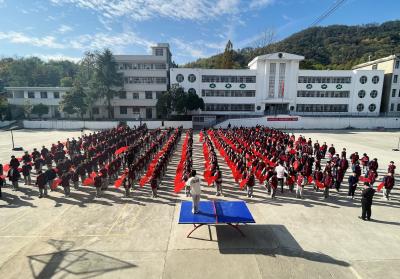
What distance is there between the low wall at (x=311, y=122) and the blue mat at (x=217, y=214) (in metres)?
33.0

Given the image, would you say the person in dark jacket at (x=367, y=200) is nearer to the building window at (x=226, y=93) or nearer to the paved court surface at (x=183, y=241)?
the paved court surface at (x=183, y=241)

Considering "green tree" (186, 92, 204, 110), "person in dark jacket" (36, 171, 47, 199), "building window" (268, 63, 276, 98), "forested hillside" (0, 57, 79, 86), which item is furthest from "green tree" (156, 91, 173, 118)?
"forested hillside" (0, 57, 79, 86)

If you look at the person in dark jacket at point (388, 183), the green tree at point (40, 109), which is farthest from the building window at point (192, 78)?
the person in dark jacket at point (388, 183)

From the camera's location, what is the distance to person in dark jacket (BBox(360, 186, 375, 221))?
8.41 m

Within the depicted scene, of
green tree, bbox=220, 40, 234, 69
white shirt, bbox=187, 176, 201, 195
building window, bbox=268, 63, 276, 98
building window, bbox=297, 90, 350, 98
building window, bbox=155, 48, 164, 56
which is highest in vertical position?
green tree, bbox=220, 40, 234, 69

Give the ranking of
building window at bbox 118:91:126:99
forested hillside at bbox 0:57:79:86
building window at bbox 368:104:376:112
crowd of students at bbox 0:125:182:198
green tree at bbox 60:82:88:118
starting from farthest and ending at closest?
1. forested hillside at bbox 0:57:79:86
2. building window at bbox 118:91:126:99
3. building window at bbox 368:104:376:112
4. green tree at bbox 60:82:88:118
5. crowd of students at bbox 0:125:182:198

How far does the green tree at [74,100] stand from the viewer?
43156 mm

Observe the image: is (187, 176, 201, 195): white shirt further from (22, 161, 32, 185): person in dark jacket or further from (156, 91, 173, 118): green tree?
(156, 91, 173, 118): green tree

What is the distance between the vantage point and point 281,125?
41062 mm

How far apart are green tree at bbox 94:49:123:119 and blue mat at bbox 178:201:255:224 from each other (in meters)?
42.1

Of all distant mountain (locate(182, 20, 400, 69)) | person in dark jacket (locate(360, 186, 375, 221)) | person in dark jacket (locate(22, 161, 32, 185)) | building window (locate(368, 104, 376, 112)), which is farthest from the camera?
distant mountain (locate(182, 20, 400, 69))

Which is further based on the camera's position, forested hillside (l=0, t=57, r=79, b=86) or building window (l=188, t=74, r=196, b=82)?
forested hillside (l=0, t=57, r=79, b=86)

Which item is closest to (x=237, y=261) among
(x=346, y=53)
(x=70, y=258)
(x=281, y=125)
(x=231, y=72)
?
(x=70, y=258)

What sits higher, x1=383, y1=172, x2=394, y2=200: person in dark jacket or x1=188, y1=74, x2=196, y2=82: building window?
x1=188, y1=74, x2=196, y2=82: building window
